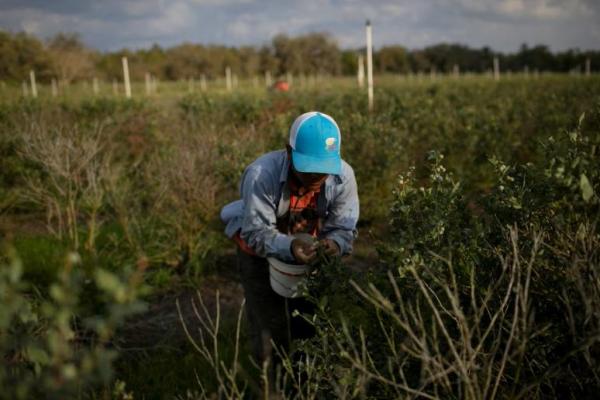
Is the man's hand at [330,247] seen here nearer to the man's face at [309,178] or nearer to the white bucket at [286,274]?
the white bucket at [286,274]

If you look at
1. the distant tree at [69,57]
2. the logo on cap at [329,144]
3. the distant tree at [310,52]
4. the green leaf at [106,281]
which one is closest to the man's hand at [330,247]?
the logo on cap at [329,144]

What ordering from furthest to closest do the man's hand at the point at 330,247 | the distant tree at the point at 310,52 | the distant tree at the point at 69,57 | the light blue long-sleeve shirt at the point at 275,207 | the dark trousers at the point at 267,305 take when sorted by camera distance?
1. the distant tree at the point at 310,52
2. the distant tree at the point at 69,57
3. the dark trousers at the point at 267,305
4. the light blue long-sleeve shirt at the point at 275,207
5. the man's hand at the point at 330,247

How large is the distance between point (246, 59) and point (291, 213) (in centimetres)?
4536

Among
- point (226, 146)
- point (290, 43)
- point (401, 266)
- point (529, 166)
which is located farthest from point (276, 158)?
point (290, 43)

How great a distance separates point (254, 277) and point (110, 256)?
2598 millimetres

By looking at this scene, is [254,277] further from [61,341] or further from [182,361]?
[61,341]

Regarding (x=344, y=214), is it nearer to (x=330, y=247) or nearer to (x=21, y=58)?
(x=330, y=247)

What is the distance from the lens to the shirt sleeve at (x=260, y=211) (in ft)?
8.50

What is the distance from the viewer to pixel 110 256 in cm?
503

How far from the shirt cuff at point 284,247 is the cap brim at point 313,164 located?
0.33m

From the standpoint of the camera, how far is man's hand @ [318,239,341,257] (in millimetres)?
2367

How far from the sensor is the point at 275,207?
271cm

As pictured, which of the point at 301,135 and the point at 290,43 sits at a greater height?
the point at 290,43

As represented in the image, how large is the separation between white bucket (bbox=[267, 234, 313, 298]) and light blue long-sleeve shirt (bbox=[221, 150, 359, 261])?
53 mm
